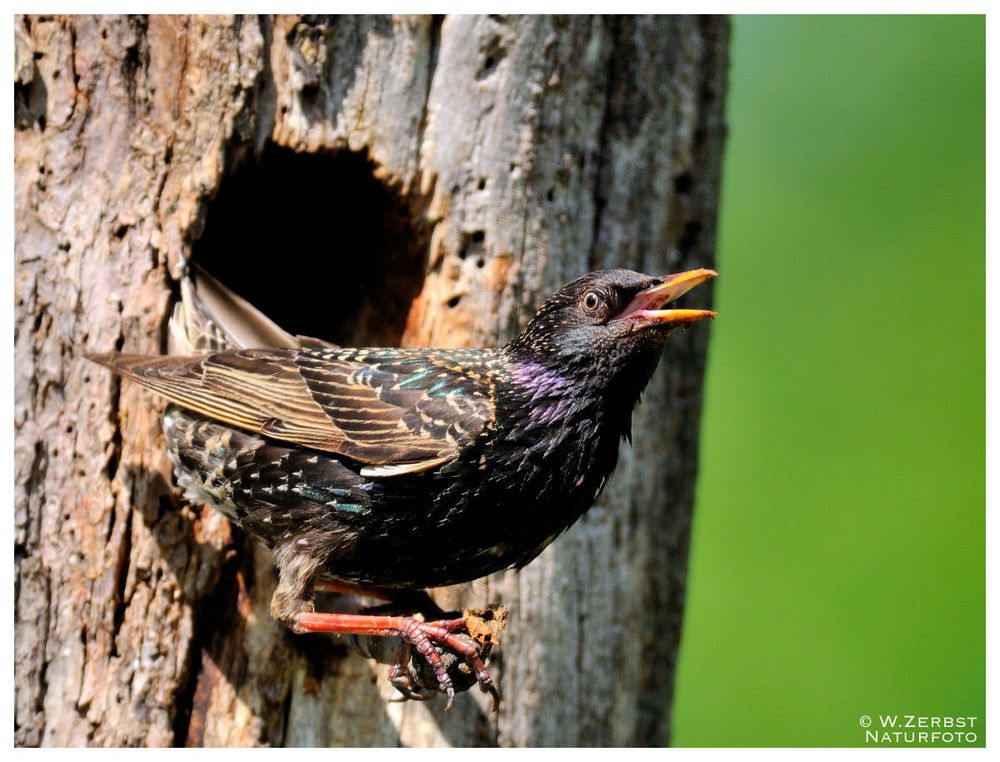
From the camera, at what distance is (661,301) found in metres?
3.49

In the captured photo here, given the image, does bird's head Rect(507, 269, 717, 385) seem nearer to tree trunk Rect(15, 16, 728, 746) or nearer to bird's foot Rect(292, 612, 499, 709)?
tree trunk Rect(15, 16, 728, 746)

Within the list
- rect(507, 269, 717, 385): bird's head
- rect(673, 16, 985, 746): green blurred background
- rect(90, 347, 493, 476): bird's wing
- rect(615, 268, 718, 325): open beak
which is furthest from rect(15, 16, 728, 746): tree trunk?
rect(673, 16, 985, 746): green blurred background

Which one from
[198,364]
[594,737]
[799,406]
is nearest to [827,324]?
[799,406]

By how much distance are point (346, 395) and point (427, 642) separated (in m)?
0.89

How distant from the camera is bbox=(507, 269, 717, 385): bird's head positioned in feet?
11.3

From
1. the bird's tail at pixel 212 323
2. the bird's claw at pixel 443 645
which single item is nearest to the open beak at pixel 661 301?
the bird's claw at pixel 443 645

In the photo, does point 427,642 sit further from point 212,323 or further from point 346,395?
point 212,323

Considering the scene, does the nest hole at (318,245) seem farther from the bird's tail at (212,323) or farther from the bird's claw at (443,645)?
the bird's claw at (443,645)

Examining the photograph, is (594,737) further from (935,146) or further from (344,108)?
(935,146)

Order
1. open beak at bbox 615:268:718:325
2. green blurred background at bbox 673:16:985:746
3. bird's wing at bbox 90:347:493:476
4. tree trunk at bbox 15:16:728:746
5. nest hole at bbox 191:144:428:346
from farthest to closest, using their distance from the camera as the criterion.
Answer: green blurred background at bbox 673:16:985:746
nest hole at bbox 191:144:428:346
tree trunk at bbox 15:16:728:746
bird's wing at bbox 90:347:493:476
open beak at bbox 615:268:718:325

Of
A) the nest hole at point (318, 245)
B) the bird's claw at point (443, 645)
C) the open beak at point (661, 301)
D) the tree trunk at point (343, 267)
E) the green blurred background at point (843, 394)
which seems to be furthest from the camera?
the green blurred background at point (843, 394)

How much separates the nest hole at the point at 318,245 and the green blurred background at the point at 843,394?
240 centimetres

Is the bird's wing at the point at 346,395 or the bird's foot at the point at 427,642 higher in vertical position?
the bird's wing at the point at 346,395

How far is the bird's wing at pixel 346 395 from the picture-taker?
342 cm
